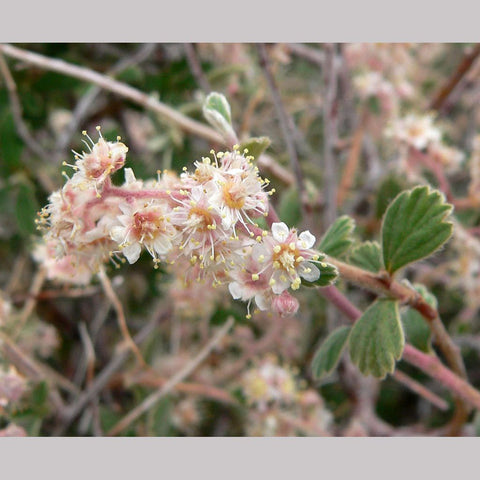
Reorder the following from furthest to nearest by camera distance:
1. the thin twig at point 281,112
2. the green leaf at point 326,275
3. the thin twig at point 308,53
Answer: the thin twig at point 308,53, the thin twig at point 281,112, the green leaf at point 326,275

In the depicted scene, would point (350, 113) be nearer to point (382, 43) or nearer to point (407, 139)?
point (382, 43)

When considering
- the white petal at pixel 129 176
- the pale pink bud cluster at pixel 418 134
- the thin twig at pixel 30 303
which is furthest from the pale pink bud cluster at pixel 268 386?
the white petal at pixel 129 176

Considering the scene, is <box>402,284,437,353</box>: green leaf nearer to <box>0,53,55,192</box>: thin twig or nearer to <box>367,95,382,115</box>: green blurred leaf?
<box>367,95,382,115</box>: green blurred leaf

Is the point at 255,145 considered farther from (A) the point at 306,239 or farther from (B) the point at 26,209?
(B) the point at 26,209

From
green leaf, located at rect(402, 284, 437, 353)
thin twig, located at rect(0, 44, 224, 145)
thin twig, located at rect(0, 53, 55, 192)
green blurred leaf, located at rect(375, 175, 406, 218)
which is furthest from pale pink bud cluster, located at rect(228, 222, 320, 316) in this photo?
thin twig, located at rect(0, 53, 55, 192)

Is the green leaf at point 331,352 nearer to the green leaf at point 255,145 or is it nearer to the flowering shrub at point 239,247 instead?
the flowering shrub at point 239,247

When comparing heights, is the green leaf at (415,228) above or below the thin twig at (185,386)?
above

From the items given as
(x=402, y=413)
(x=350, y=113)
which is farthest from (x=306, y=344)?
(x=350, y=113)
